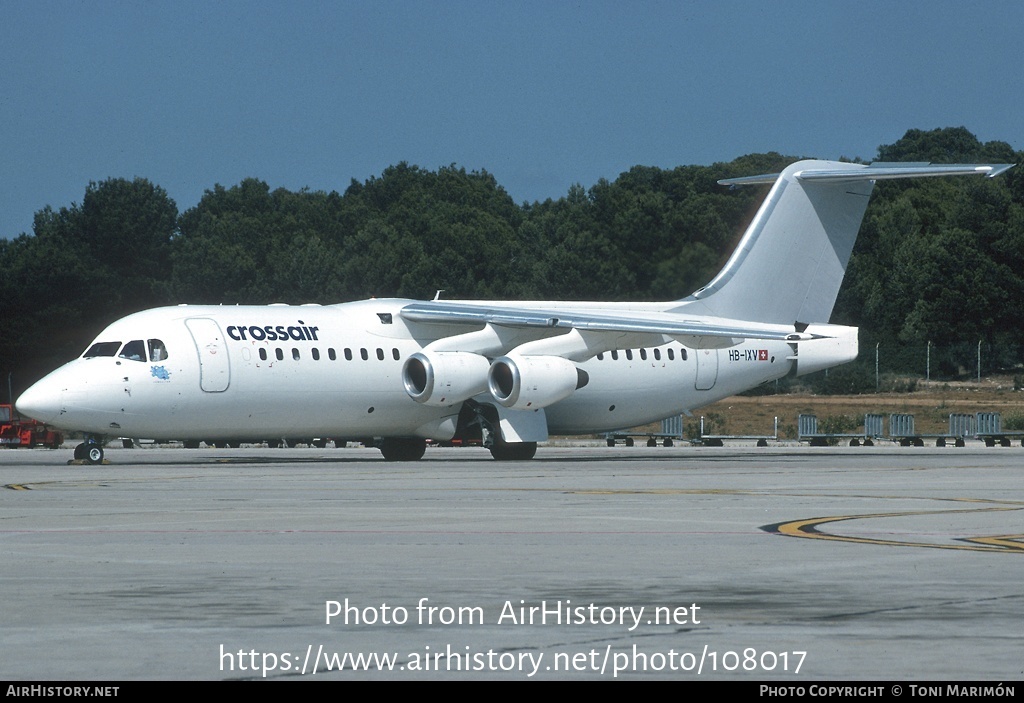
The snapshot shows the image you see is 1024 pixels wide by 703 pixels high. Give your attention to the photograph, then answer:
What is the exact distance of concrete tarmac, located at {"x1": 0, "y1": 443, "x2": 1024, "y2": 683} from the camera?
8742 mm

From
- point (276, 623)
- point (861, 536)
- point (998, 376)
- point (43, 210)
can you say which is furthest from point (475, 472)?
point (43, 210)

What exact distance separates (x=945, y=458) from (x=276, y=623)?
2973 centimetres

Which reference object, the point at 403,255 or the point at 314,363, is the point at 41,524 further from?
the point at 403,255

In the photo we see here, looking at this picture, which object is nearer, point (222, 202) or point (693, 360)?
point (693, 360)

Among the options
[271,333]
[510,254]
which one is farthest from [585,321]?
[510,254]

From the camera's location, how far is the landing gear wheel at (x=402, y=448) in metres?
40.0

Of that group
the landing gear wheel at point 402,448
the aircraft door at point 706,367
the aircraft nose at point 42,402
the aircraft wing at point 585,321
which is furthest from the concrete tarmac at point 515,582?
the aircraft door at point 706,367

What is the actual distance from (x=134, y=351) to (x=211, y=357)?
162cm

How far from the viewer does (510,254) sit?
100 meters

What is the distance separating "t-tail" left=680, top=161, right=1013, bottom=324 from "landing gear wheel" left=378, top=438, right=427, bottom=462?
7991 millimetres

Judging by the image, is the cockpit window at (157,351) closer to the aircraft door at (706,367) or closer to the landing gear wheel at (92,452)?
the landing gear wheel at (92,452)

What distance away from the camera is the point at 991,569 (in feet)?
42.5

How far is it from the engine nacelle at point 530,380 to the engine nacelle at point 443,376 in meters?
0.38

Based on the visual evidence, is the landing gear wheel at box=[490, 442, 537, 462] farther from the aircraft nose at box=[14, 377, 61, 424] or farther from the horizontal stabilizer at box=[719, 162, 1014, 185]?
the horizontal stabilizer at box=[719, 162, 1014, 185]
